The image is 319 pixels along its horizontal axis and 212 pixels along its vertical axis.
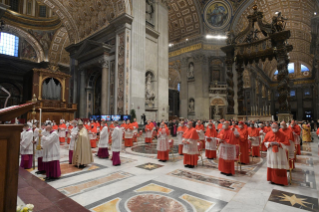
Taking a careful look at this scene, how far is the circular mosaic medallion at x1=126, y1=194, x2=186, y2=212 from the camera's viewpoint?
3.67m

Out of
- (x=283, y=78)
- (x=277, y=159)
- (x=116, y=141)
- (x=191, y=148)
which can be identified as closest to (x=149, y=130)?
(x=116, y=141)

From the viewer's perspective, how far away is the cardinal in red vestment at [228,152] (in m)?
5.84

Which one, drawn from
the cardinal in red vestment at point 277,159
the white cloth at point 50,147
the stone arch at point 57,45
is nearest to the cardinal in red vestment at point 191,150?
the cardinal in red vestment at point 277,159

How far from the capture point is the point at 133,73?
1661 cm

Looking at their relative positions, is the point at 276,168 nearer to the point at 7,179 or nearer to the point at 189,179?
the point at 189,179

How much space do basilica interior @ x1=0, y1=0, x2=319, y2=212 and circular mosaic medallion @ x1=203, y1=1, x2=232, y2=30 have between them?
132 millimetres

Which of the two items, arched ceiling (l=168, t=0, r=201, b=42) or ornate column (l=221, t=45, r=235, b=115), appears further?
arched ceiling (l=168, t=0, r=201, b=42)

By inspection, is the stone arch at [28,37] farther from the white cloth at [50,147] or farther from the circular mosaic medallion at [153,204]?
the circular mosaic medallion at [153,204]

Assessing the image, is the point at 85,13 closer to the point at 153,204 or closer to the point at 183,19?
the point at 183,19

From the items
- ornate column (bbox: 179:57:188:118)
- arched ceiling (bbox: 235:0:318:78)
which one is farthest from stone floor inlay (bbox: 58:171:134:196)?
arched ceiling (bbox: 235:0:318:78)

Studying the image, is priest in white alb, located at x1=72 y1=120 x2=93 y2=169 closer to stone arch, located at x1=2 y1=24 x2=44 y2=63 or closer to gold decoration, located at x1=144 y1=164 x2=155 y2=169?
gold decoration, located at x1=144 y1=164 x2=155 y2=169

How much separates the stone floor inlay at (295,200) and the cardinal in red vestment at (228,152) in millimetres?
1424

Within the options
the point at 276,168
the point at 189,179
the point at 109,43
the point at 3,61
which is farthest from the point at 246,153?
the point at 3,61

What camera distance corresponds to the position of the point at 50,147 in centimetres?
525
